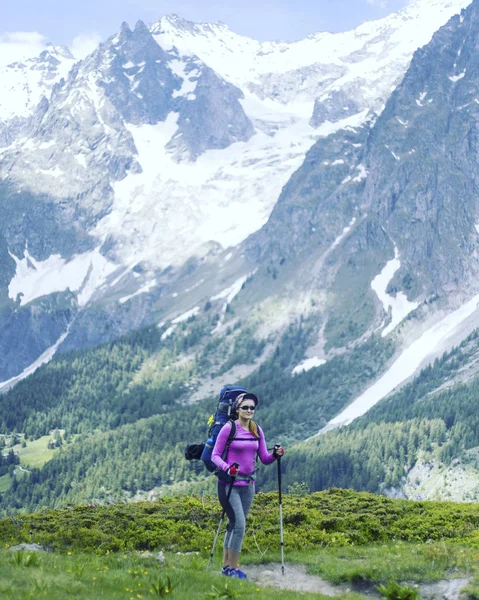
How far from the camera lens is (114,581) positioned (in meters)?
21.6

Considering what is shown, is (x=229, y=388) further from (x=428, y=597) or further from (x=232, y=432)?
(x=428, y=597)

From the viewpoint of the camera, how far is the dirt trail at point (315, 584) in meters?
23.2

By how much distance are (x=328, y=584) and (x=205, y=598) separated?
624 centimetres

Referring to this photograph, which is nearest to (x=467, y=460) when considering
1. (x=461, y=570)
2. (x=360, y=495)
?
(x=360, y=495)

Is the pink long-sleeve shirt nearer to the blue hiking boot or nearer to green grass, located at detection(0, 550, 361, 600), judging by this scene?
the blue hiking boot

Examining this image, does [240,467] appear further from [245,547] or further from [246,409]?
[245,547]

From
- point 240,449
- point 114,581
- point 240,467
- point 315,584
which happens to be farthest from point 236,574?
point 114,581

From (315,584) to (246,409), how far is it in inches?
247


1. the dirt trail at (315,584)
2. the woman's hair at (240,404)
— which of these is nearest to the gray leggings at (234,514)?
the dirt trail at (315,584)

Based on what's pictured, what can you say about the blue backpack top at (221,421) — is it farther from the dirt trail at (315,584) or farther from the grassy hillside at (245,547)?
the dirt trail at (315,584)

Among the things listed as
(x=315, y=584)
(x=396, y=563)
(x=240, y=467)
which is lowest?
(x=315, y=584)

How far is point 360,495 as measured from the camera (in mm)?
39750

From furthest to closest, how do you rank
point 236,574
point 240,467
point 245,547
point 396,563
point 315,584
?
point 245,547, point 396,563, point 315,584, point 240,467, point 236,574

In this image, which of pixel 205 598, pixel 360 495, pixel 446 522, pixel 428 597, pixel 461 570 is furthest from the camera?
pixel 360 495
